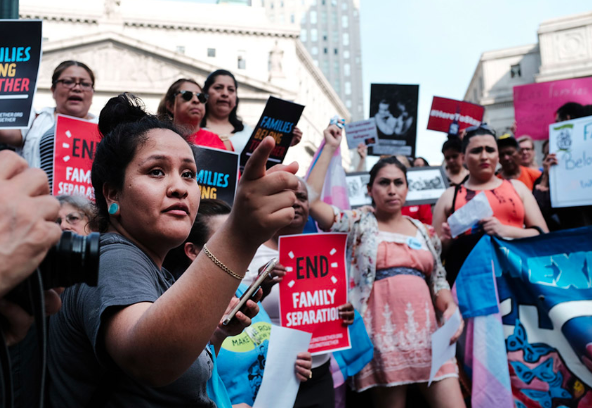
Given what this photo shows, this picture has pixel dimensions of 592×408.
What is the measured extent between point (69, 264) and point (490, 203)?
3.52 meters

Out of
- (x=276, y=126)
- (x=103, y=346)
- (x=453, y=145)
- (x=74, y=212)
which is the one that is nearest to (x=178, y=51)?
(x=453, y=145)

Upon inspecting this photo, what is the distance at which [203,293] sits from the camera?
3.36 ft

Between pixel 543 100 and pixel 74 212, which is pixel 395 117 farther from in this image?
pixel 74 212

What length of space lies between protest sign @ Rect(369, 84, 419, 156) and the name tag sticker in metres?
2.58

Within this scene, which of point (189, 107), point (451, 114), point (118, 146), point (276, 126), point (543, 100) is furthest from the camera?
point (451, 114)

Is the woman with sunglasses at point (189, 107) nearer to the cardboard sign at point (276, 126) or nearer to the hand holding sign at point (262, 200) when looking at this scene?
the cardboard sign at point (276, 126)

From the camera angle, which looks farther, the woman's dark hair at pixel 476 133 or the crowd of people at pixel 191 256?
the woman's dark hair at pixel 476 133

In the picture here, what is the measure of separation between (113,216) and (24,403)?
2.14 ft

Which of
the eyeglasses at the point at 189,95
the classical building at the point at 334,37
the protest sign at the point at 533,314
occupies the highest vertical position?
the classical building at the point at 334,37

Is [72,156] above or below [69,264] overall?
above

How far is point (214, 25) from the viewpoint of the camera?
4825cm

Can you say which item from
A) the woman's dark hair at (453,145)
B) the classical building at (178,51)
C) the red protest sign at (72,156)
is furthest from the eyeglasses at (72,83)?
the classical building at (178,51)

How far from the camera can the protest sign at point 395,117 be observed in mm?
6070

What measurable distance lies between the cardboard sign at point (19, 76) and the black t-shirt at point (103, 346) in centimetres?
239
